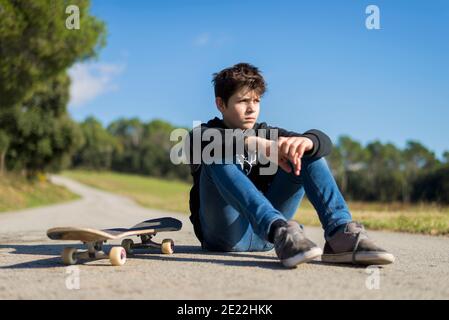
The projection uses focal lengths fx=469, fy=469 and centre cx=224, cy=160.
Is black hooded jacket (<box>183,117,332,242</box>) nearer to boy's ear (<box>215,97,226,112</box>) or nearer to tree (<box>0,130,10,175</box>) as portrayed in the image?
boy's ear (<box>215,97,226,112</box>)

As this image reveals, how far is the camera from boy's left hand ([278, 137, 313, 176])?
2.69 meters

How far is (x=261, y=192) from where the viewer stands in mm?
3031

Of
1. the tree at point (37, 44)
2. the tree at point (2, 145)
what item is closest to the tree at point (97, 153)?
the tree at point (2, 145)

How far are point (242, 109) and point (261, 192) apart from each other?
0.58m

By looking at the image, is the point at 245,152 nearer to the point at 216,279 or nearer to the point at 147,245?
the point at 216,279

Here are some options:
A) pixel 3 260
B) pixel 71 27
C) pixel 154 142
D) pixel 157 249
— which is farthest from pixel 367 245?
pixel 154 142

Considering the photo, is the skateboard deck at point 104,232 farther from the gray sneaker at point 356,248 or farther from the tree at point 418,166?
the tree at point 418,166

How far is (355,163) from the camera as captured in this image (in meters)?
88.8

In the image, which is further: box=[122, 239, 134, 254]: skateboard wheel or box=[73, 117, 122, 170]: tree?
box=[73, 117, 122, 170]: tree

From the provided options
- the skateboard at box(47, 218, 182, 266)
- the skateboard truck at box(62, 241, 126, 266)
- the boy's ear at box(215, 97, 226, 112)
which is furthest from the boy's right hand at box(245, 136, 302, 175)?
the skateboard truck at box(62, 241, 126, 266)

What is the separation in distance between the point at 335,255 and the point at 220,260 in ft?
2.36

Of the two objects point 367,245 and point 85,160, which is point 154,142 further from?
point 367,245

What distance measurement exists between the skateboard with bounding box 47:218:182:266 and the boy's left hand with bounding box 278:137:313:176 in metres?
1.08

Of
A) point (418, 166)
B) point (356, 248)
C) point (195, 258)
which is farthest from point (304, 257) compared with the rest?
point (418, 166)
